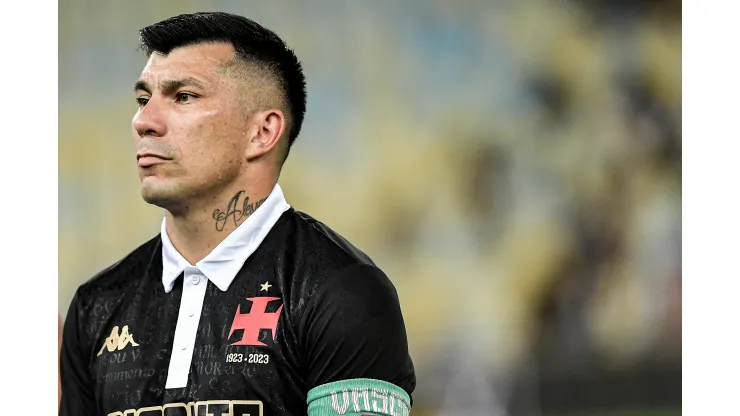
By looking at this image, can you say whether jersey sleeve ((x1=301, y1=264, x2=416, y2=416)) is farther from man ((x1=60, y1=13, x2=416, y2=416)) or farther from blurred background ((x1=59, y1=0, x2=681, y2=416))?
blurred background ((x1=59, y1=0, x2=681, y2=416))

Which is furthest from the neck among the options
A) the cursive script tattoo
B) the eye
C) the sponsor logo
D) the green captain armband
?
the green captain armband

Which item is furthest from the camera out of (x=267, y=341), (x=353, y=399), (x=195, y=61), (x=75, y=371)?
(x=75, y=371)

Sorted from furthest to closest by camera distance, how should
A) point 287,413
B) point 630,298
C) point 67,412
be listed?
1. point 630,298
2. point 67,412
3. point 287,413

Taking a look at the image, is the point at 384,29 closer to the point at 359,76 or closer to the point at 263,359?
the point at 359,76

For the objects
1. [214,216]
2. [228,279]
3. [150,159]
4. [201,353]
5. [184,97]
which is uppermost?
[184,97]

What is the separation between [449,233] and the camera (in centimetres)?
252

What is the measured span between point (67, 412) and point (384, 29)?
4.06ft

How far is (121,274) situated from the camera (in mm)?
2455

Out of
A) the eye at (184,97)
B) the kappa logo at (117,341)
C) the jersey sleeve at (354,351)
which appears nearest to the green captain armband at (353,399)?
the jersey sleeve at (354,351)

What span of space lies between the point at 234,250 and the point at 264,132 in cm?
28

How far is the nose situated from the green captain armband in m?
0.70

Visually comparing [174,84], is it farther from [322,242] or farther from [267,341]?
[267,341]

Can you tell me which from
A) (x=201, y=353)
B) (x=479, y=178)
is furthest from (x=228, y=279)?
(x=479, y=178)
